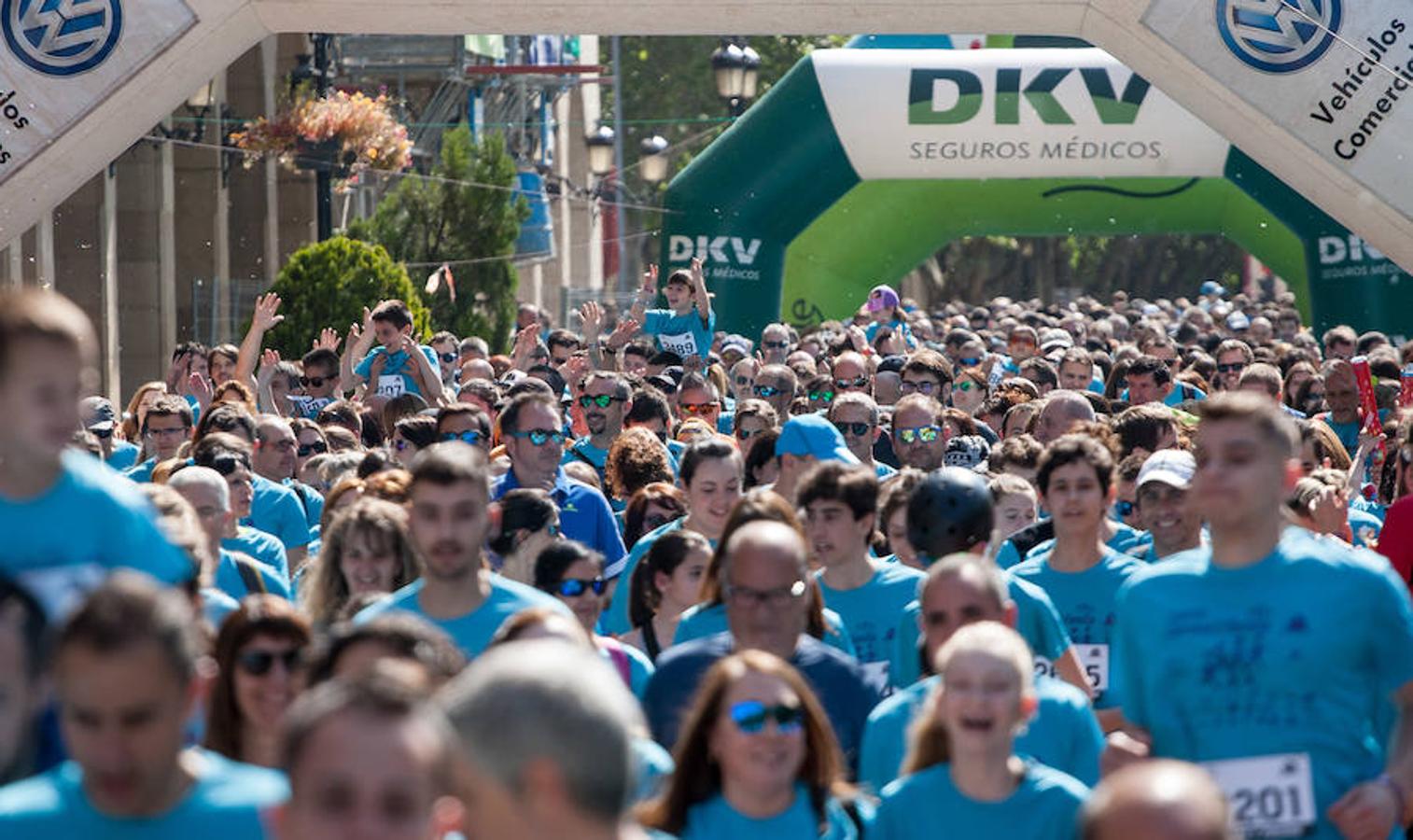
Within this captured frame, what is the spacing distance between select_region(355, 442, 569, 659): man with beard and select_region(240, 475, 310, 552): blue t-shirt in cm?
328

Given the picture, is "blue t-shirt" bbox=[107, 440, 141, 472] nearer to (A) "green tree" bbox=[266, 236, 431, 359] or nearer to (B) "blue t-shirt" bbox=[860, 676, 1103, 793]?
(B) "blue t-shirt" bbox=[860, 676, 1103, 793]

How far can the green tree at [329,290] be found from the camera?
59.9 ft

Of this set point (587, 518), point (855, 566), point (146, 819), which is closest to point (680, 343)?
point (587, 518)

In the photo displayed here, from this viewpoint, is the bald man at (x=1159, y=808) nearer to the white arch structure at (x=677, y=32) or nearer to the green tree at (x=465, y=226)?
the white arch structure at (x=677, y=32)

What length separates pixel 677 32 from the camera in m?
13.6

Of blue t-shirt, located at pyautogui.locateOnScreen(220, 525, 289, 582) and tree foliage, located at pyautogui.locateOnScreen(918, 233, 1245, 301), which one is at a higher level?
tree foliage, located at pyautogui.locateOnScreen(918, 233, 1245, 301)

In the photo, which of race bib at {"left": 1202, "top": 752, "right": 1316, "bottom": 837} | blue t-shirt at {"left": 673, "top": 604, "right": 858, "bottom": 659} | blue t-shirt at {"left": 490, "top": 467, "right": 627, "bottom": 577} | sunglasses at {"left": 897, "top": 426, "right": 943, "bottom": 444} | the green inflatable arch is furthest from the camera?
the green inflatable arch

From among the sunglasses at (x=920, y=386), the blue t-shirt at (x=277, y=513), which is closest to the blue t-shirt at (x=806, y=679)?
the blue t-shirt at (x=277, y=513)

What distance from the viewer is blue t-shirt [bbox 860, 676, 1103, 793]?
201 inches

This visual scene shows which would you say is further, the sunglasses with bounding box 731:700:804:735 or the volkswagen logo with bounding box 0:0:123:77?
the volkswagen logo with bounding box 0:0:123:77

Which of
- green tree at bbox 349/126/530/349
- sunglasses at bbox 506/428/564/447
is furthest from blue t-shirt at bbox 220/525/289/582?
green tree at bbox 349/126/530/349

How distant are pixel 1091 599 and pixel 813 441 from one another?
190 centimetres

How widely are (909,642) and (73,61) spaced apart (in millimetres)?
7880

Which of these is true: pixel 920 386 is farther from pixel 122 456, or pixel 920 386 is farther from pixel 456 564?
pixel 456 564
